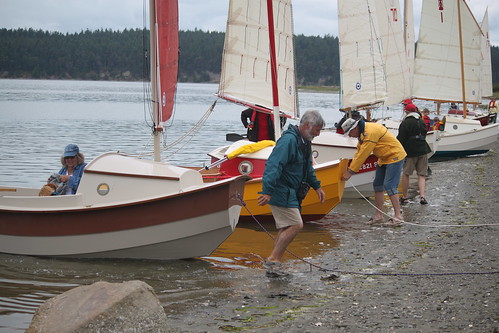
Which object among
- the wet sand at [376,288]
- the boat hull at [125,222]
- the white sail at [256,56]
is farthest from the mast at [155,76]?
the white sail at [256,56]

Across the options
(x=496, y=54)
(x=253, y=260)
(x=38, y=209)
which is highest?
(x=496, y=54)

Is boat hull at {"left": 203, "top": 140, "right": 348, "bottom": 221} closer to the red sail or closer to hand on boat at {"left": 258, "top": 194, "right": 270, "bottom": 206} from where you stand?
the red sail

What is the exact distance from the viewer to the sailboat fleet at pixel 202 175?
9.80 meters

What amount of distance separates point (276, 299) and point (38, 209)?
12.2ft

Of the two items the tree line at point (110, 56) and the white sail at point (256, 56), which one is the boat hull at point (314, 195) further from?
the tree line at point (110, 56)

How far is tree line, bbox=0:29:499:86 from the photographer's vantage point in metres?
171

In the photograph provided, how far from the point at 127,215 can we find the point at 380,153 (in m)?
4.61

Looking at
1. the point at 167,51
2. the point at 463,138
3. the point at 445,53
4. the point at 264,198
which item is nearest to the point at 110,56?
the point at 445,53

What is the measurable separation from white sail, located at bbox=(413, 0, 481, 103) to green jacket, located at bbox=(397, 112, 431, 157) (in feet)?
52.7

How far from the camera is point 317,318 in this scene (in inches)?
286

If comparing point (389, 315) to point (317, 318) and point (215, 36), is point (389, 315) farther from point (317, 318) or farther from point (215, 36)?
point (215, 36)

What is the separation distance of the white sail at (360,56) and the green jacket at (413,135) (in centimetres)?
526

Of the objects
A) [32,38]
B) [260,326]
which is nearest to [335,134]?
[260,326]

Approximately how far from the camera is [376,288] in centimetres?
845
